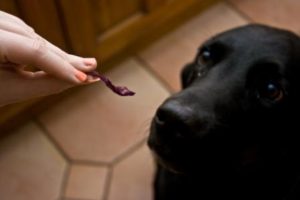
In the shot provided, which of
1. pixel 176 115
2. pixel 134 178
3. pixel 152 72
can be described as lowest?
pixel 134 178

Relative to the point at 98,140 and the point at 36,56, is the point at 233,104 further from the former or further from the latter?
the point at 98,140

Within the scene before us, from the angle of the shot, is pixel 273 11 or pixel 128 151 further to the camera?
pixel 273 11

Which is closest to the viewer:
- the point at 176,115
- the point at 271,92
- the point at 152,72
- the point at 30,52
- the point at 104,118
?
the point at 30,52

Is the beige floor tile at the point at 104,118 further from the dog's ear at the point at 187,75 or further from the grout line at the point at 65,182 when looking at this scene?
the dog's ear at the point at 187,75

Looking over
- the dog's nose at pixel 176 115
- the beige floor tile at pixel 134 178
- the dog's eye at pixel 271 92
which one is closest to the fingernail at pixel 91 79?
the dog's nose at pixel 176 115

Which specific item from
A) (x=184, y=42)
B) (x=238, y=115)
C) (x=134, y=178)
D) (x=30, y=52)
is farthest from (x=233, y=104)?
(x=184, y=42)

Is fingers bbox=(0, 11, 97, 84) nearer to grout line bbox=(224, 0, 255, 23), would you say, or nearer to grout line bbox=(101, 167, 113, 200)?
grout line bbox=(101, 167, 113, 200)

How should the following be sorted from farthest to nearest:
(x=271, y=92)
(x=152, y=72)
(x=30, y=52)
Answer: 1. (x=152, y=72)
2. (x=271, y=92)
3. (x=30, y=52)
